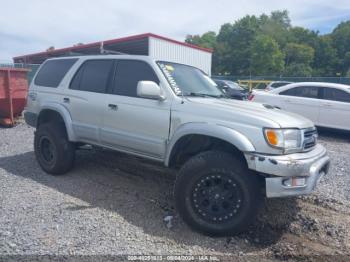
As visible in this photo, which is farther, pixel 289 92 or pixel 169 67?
pixel 289 92

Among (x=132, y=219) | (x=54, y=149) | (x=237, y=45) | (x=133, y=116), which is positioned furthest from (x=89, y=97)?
(x=237, y=45)

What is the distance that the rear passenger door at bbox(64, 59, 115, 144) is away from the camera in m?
4.52

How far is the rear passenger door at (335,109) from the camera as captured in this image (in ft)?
29.1

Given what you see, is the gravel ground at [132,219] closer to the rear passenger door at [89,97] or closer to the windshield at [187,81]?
the rear passenger door at [89,97]

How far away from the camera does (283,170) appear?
3070mm

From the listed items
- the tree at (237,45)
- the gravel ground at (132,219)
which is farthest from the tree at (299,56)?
the gravel ground at (132,219)

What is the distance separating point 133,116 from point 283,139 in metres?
1.88

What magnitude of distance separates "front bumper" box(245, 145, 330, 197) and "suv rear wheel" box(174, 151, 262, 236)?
172 millimetres

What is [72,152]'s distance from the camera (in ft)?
16.5

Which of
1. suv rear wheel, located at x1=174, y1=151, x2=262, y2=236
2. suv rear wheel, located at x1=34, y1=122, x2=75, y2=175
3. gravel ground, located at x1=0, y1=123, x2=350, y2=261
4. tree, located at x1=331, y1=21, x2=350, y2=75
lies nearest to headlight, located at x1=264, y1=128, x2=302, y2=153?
suv rear wheel, located at x1=174, y1=151, x2=262, y2=236

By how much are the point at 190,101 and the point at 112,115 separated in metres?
1.19

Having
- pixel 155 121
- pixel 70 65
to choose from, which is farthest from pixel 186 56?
pixel 155 121

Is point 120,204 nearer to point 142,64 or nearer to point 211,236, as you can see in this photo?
point 211,236

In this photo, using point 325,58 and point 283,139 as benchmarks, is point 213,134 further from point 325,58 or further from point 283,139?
point 325,58
